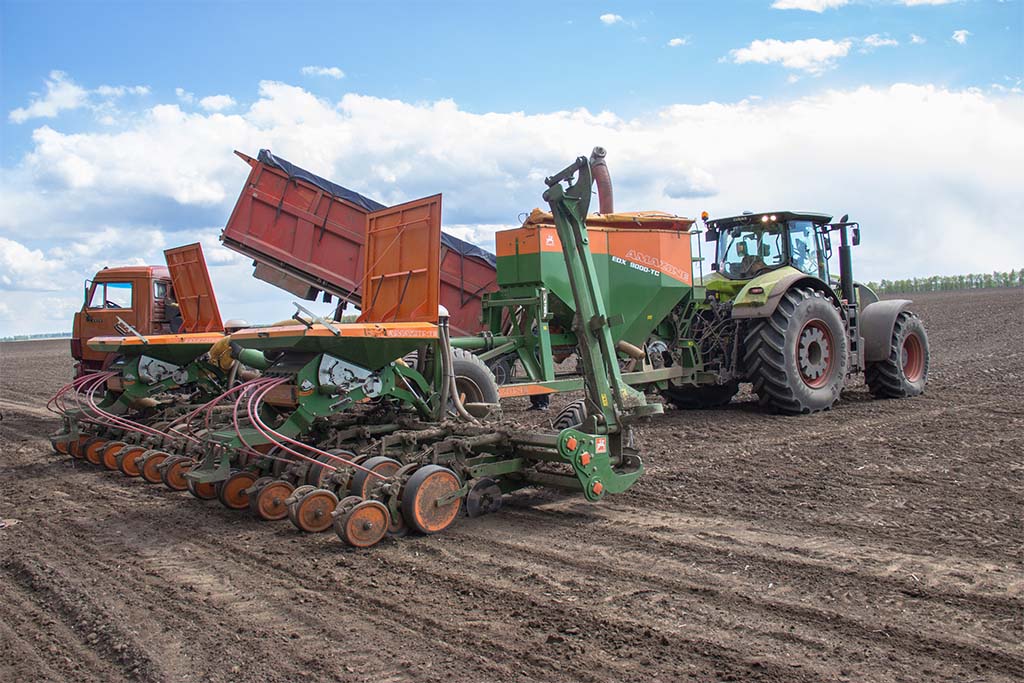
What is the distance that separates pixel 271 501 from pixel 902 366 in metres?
8.48

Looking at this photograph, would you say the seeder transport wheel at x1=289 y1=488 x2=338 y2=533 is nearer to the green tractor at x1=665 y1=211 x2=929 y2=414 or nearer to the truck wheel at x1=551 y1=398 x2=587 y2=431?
the truck wheel at x1=551 y1=398 x2=587 y2=431

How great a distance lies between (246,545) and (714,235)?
7347 millimetres

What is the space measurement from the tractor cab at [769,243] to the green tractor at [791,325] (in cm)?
1

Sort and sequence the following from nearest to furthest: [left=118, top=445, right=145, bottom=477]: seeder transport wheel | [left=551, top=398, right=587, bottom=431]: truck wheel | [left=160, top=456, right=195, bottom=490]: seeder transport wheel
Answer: [left=551, top=398, right=587, bottom=431]: truck wheel < [left=160, top=456, right=195, bottom=490]: seeder transport wheel < [left=118, top=445, right=145, bottom=477]: seeder transport wheel

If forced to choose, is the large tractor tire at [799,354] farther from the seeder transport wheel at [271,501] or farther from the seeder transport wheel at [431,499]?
the seeder transport wheel at [271,501]

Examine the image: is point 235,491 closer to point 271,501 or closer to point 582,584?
point 271,501

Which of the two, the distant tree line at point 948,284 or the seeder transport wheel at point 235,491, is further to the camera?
the distant tree line at point 948,284

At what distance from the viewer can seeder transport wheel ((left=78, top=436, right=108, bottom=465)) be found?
8148 mm

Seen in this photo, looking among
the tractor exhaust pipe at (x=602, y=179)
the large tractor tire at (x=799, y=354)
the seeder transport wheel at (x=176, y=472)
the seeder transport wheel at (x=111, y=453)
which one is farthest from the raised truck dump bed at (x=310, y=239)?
the seeder transport wheel at (x=176, y=472)

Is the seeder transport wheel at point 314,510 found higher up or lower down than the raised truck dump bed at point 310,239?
lower down

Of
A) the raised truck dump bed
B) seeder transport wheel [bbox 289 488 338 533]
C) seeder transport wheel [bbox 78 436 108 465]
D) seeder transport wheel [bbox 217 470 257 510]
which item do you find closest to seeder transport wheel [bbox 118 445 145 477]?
seeder transport wheel [bbox 78 436 108 465]

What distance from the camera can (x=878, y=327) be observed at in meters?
10.6

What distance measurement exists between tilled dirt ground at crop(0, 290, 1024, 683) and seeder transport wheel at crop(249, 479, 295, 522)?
0.31ft

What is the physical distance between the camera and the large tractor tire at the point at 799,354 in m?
9.08
